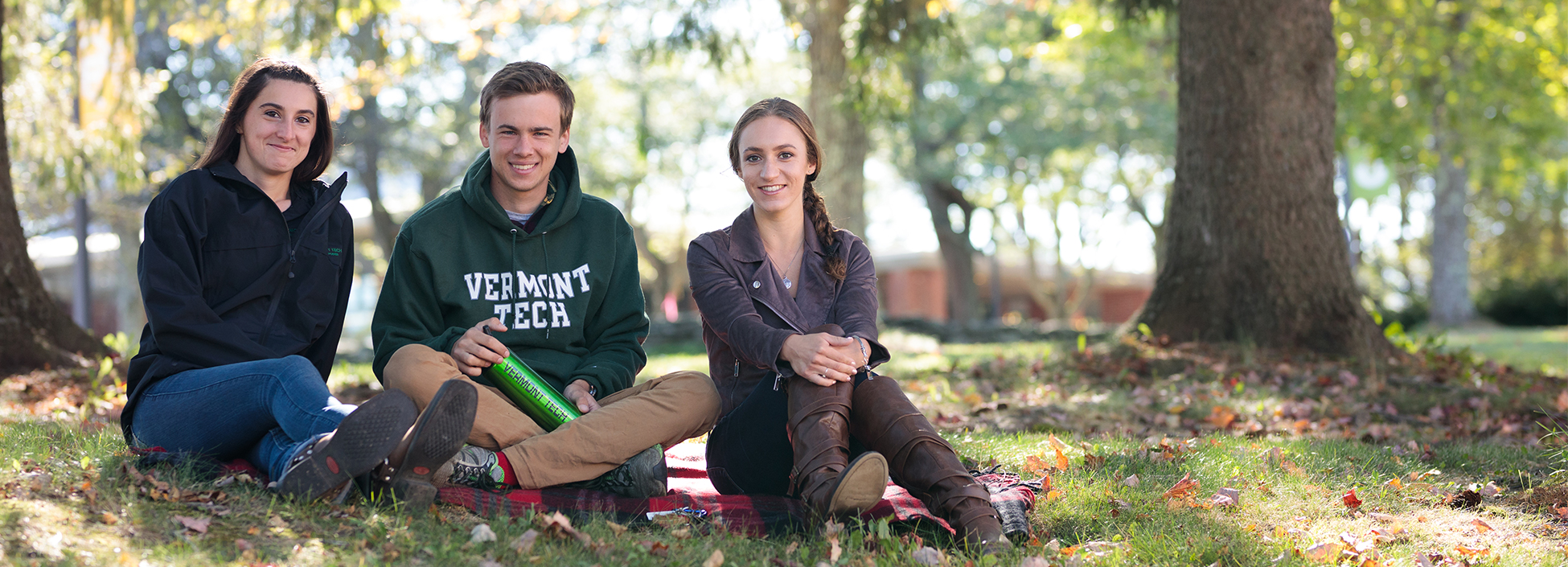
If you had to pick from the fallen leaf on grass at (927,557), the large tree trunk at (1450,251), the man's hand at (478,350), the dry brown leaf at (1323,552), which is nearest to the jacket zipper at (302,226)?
the man's hand at (478,350)

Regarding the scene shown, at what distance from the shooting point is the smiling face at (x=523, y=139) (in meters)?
3.71

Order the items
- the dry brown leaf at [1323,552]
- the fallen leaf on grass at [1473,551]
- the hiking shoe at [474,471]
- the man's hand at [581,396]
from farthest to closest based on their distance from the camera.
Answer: the man's hand at [581,396] < the hiking shoe at [474,471] < the fallen leaf on grass at [1473,551] < the dry brown leaf at [1323,552]

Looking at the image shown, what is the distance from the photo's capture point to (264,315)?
3.49 m

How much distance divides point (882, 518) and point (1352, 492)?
68.9 inches

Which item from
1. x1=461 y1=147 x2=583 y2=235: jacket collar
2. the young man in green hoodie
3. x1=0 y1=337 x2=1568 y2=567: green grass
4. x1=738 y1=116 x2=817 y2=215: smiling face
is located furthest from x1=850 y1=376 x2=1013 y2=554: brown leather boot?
x1=461 y1=147 x2=583 y2=235: jacket collar

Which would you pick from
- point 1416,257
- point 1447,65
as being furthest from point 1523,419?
point 1416,257

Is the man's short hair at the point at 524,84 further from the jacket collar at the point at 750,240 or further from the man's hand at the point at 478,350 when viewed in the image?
the man's hand at the point at 478,350

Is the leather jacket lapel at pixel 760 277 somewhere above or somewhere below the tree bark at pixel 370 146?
below

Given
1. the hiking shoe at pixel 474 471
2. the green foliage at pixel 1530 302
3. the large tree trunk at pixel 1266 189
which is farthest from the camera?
the green foliage at pixel 1530 302

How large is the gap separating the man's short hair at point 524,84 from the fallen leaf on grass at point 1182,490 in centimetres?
247

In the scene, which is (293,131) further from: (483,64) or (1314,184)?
(483,64)

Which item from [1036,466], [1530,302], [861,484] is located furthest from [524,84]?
[1530,302]

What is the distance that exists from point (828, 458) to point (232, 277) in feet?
6.80

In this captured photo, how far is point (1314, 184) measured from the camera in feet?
24.3
